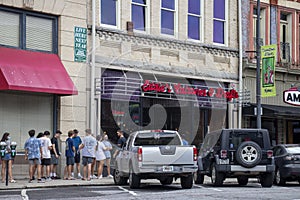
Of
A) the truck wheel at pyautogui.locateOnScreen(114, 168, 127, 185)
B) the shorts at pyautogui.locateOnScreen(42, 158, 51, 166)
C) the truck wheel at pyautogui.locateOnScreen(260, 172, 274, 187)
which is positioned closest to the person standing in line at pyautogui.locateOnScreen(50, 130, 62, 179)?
the shorts at pyautogui.locateOnScreen(42, 158, 51, 166)

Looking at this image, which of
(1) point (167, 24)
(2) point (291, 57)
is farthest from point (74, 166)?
(2) point (291, 57)

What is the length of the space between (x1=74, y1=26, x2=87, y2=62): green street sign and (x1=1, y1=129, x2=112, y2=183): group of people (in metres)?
3.20

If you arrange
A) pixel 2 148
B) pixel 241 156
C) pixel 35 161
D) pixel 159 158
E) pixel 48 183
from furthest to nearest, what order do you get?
pixel 35 161 → pixel 48 183 → pixel 2 148 → pixel 241 156 → pixel 159 158

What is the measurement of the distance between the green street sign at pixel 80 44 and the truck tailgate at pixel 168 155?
315 inches

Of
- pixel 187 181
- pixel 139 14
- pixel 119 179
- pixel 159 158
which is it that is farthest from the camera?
pixel 139 14

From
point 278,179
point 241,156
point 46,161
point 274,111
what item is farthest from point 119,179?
point 274,111

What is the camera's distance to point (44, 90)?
2378 cm

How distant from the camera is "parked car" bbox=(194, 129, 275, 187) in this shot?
20594mm

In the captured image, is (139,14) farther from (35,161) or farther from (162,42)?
(35,161)

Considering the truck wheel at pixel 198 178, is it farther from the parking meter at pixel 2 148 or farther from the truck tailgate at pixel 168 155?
the parking meter at pixel 2 148

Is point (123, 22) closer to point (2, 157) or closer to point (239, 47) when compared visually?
point (239, 47)

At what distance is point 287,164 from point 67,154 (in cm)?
757

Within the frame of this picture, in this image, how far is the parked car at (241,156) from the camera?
2059 cm

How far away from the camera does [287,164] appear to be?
22.4 metres
